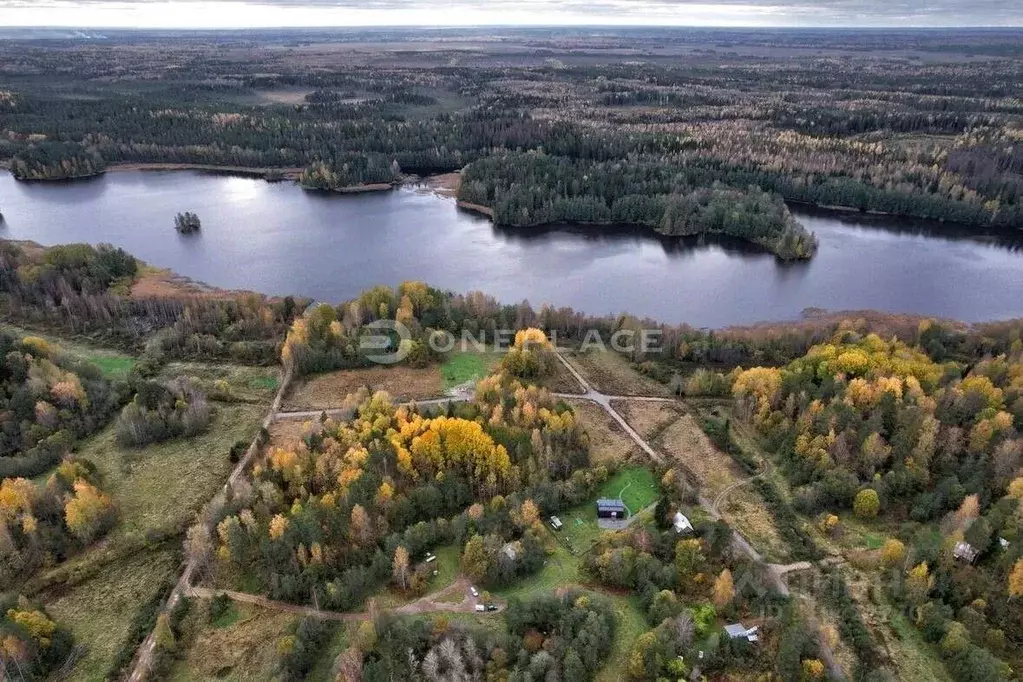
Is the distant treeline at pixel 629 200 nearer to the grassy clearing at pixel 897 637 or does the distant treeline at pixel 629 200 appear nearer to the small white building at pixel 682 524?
the small white building at pixel 682 524

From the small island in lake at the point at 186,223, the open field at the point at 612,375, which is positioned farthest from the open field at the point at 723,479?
the small island in lake at the point at 186,223

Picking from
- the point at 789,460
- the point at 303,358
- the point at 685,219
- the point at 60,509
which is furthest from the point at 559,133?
the point at 60,509

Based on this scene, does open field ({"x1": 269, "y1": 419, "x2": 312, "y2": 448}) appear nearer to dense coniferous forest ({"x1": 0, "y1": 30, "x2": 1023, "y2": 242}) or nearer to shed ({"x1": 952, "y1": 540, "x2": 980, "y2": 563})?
shed ({"x1": 952, "y1": 540, "x2": 980, "y2": 563})

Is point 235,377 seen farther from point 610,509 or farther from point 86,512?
point 610,509

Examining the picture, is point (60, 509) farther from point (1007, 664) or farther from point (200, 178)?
point (200, 178)

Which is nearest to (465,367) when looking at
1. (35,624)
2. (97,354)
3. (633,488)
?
(633,488)
